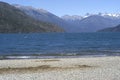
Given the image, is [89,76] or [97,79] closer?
[97,79]

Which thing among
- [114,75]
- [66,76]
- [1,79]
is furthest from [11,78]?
[114,75]

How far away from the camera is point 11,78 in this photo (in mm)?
28750

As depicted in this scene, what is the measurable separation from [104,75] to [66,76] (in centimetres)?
327

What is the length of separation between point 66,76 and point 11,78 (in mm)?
4644

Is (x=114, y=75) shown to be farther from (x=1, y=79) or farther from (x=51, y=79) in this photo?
(x=1, y=79)

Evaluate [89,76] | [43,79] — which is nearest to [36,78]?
[43,79]

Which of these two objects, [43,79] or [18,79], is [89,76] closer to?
[43,79]

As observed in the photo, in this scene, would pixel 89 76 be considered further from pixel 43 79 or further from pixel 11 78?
pixel 11 78

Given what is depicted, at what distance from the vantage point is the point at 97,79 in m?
27.2

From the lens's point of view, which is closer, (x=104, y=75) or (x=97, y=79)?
(x=97, y=79)

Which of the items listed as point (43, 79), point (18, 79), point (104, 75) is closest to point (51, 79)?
point (43, 79)

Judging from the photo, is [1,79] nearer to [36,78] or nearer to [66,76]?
[36,78]

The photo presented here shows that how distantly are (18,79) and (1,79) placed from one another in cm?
144

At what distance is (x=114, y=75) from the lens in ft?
96.1
